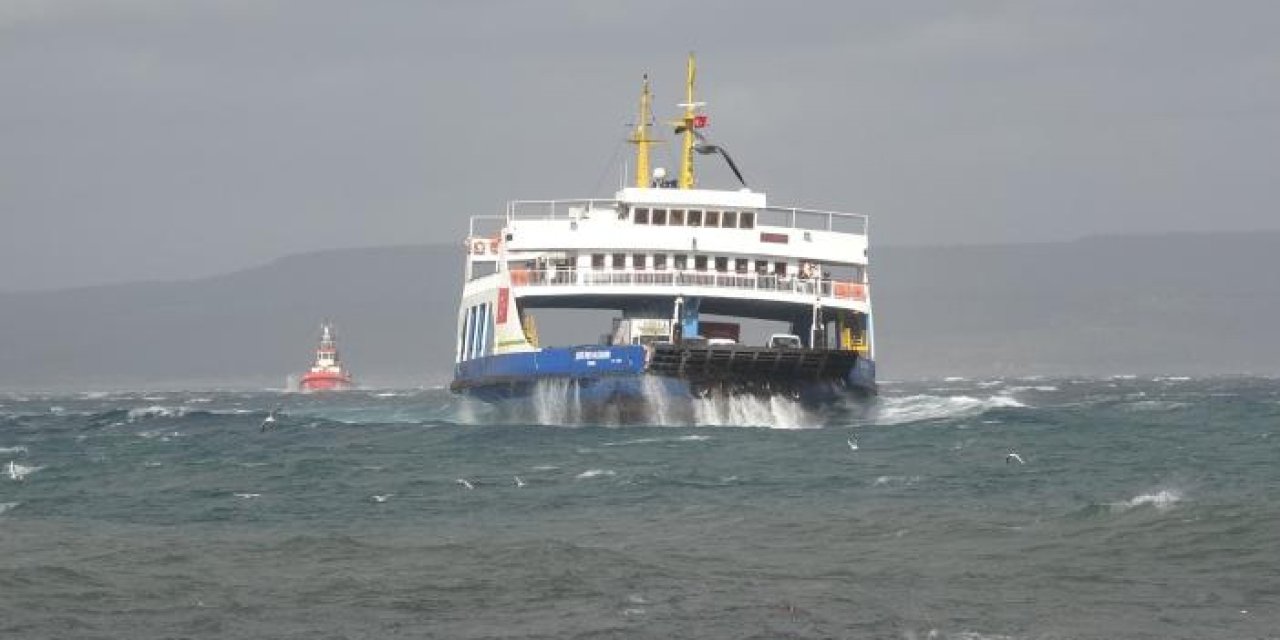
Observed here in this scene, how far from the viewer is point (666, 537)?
3222cm

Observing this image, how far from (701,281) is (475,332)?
44.1 ft

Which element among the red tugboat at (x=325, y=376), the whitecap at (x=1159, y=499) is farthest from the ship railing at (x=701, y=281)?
the red tugboat at (x=325, y=376)

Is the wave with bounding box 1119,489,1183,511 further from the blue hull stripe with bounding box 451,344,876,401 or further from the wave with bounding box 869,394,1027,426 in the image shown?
the wave with bounding box 869,394,1027,426

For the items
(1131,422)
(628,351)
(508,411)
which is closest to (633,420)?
(628,351)

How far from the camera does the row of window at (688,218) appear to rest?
65062mm

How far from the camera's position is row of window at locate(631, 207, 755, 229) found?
2562 inches

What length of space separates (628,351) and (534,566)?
2866 cm

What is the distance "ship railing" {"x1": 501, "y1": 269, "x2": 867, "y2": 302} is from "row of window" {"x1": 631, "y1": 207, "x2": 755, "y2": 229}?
2030 mm

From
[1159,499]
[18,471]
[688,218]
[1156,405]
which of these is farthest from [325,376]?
[1159,499]

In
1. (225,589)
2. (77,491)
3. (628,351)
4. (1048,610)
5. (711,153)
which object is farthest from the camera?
(711,153)

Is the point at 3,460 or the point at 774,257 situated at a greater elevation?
the point at 774,257

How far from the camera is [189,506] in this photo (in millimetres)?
39500

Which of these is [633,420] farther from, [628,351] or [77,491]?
[77,491]

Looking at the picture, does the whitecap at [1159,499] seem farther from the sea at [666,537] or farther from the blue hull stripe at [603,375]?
the blue hull stripe at [603,375]
